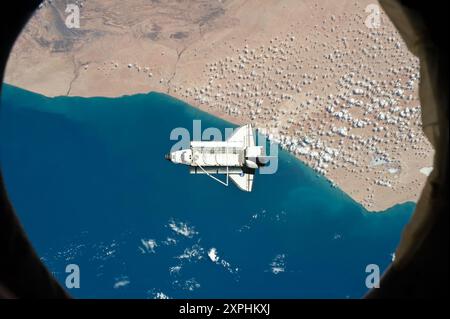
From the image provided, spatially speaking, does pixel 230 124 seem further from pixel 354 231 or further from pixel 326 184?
pixel 354 231

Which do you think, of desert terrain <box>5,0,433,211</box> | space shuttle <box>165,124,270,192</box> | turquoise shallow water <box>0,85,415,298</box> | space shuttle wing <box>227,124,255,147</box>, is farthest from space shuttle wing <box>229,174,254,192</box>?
desert terrain <box>5,0,433,211</box>

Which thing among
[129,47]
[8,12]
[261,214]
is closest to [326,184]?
[261,214]

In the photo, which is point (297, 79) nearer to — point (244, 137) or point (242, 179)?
point (244, 137)

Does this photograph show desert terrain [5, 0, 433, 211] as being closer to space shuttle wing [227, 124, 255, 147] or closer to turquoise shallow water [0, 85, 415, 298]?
turquoise shallow water [0, 85, 415, 298]

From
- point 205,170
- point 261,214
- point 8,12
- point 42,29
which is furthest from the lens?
point 42,29

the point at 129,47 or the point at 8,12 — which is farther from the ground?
the point at 129,47

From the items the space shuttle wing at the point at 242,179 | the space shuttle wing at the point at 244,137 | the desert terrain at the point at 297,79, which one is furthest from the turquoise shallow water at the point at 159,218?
the space shuttle wing at the point at 244,137

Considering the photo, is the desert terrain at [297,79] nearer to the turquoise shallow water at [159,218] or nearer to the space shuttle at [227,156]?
the turquoise shallow water at [159,218]
